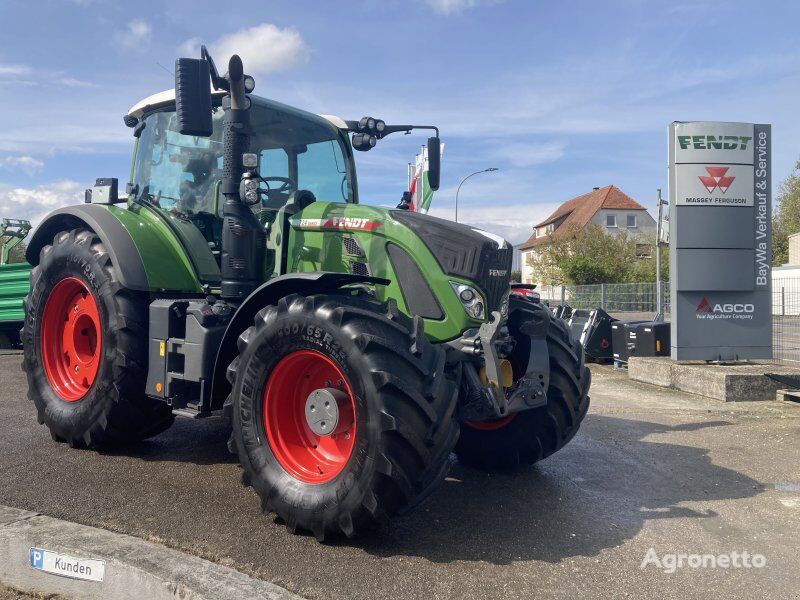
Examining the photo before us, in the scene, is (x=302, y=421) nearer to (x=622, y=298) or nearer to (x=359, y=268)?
(x=359, y=268)

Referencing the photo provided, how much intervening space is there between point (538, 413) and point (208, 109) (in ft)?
9.79

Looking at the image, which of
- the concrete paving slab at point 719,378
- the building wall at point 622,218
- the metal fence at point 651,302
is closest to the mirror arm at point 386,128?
the concrete paving slab at point 719,378

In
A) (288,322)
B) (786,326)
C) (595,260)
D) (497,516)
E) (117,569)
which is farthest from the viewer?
(595,260)

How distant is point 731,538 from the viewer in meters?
3.83

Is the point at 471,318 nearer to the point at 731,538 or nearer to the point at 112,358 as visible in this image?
the point at 731,538

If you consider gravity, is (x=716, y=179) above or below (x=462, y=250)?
above

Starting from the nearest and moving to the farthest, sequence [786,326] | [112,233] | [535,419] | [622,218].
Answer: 1. [535,419]
2. [112,233]
3. [786,326]
4. [622,218]

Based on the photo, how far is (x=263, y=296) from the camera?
4.20 metres

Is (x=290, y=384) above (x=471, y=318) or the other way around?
the other way around

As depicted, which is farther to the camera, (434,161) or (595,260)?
(595,260)

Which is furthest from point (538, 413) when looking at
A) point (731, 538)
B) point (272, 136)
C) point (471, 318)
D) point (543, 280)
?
point (543, 280)

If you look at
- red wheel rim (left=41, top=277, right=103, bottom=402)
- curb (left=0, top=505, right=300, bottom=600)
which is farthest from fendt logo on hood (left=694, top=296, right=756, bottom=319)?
curb (left=0, top=505, right=300, bottom=600)

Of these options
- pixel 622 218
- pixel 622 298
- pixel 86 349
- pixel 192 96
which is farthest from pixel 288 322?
pixel 622 218

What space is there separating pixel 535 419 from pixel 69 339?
379cm
